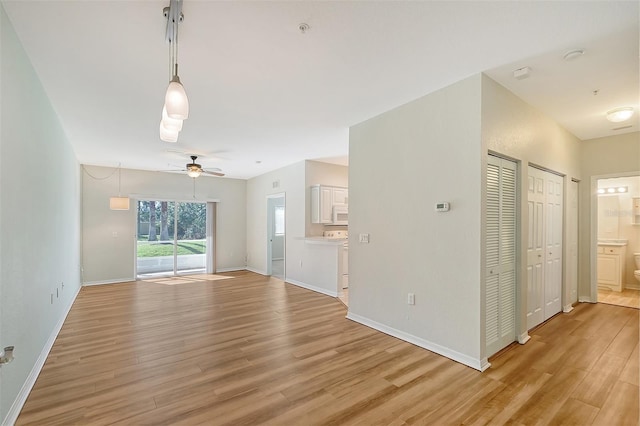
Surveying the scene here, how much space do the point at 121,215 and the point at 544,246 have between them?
8.55 metres

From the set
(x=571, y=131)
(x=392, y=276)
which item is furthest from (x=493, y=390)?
(x=571, y=131)

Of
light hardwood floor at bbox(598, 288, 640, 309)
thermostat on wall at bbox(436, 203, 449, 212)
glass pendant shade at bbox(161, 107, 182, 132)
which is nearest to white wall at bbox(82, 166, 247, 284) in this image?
glass pendant shade at bbox(161, 107, 182, 132)

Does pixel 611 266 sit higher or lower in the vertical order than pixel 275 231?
lower

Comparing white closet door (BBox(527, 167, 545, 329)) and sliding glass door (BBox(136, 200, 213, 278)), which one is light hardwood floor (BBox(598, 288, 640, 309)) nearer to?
white closet door (BBox(527, 167, 545, 329))

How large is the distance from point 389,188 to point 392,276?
1108 millimetres

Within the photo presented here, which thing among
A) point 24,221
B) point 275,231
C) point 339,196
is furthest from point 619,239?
point 24,221

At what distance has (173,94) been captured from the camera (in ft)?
5.50

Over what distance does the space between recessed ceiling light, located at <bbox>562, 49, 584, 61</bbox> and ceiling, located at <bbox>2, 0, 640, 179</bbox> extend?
1.7 inches

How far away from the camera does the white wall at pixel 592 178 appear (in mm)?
4668

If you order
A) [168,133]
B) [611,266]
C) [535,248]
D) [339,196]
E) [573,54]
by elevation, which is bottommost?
[611,266]

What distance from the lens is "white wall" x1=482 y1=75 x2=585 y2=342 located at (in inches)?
115

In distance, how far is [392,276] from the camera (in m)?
3.67

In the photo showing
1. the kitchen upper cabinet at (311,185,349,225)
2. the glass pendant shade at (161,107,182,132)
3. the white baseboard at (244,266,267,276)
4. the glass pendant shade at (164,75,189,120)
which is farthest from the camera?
the white baseboard at (244,266,267,276)

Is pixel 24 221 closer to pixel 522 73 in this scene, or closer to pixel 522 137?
pixel 522 73
